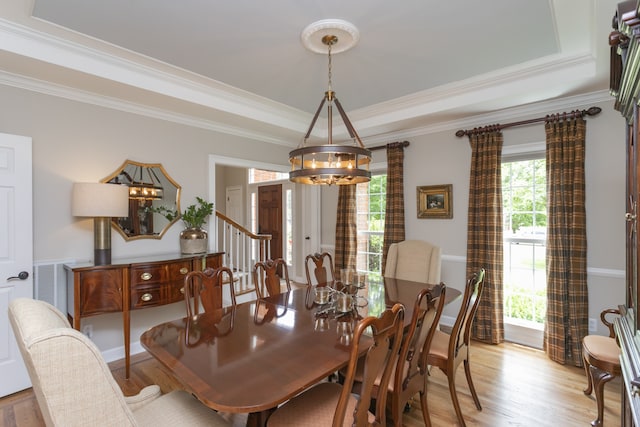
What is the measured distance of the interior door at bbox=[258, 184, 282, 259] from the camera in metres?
6.21

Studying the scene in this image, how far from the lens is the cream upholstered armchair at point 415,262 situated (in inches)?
125

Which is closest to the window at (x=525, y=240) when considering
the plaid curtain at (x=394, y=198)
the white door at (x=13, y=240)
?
the plaid curtain at (x=394, y=198)

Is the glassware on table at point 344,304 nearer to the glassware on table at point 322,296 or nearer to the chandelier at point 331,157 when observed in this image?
the glassware on table at point 322,296

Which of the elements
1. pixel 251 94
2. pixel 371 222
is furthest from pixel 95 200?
pixel 371 222

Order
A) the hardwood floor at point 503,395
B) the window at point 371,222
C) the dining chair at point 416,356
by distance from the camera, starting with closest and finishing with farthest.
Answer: the dining chair at point 416,356
the hardwood floor at point 503,395
the window at point 371,222

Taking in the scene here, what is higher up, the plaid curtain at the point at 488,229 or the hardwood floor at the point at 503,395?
the plaid curtain at the point at 488,229

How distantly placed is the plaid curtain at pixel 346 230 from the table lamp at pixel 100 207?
2.79 meters

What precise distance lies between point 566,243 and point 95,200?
416 cm

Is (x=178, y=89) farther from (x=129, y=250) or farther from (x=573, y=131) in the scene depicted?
(x=573, y=131)

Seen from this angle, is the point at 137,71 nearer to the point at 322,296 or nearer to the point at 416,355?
the point at 322,296

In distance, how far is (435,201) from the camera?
3.87m

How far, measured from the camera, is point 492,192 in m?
3.35

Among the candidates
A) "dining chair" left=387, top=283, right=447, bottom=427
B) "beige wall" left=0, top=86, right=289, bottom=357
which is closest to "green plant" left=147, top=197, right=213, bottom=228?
"beige wall" left=0, top=86, right=289, bottom=357

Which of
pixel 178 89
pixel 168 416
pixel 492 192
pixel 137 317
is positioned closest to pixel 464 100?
pixel 492 192
